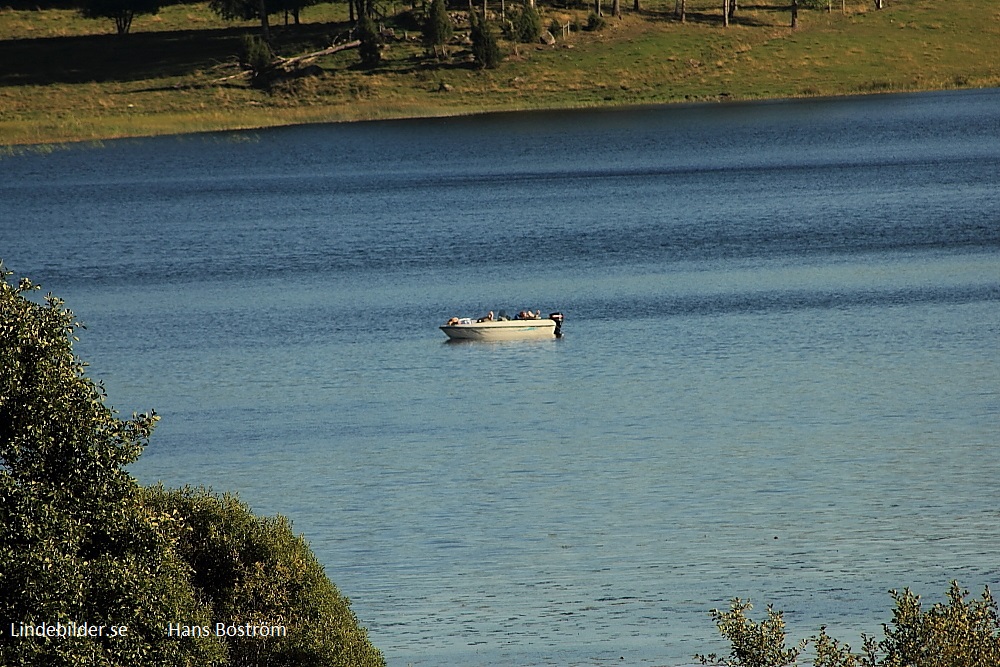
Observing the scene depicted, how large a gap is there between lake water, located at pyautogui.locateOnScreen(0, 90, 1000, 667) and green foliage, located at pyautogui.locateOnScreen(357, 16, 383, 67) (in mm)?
42998

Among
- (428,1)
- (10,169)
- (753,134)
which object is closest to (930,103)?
(753,134)

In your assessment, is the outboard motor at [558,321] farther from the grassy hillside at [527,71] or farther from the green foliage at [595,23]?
the green foliage at [595,23]

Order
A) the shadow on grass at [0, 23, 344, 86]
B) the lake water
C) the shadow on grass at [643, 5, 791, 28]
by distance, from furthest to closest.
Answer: the shadow on grass at [643, 5, 791, 28] → the shadow on grass at [0, 23, 344, 86] → the lake water

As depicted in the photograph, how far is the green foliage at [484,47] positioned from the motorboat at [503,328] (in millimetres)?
100822

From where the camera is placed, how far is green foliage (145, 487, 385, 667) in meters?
17.7

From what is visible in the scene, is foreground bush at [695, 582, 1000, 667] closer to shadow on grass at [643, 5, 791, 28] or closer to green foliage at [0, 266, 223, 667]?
green foliage at [0, 266, 223, 667]

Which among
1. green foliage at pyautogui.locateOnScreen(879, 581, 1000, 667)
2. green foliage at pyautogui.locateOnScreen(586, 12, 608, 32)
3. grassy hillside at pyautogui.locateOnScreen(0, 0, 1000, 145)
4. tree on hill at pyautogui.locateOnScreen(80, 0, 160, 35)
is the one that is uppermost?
green foliage at pyautogui.locateOnScreen(879, 581, 1000, 667)

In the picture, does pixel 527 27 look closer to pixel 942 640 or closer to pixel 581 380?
pixel 581 380

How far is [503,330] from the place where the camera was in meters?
57.6

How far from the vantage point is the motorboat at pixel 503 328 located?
57.0 m

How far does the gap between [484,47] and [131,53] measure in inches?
1571

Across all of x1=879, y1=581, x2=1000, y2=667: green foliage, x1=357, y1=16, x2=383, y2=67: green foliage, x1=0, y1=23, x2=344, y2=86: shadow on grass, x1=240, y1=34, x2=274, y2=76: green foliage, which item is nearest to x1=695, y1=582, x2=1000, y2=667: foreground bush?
x1=879, y1=581, x2=1000, y2=667: green foliage

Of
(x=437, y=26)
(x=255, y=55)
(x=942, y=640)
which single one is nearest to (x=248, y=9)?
(x=255, y=55)

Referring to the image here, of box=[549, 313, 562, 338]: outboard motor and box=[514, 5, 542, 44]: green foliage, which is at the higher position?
box=[514, 5, 542, 44]: green foliage
